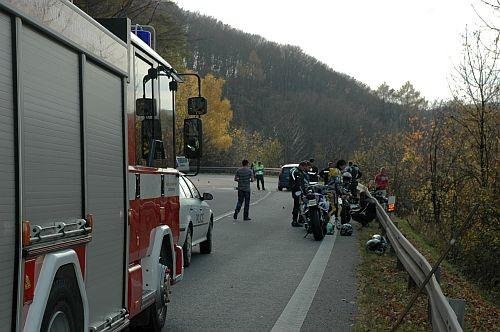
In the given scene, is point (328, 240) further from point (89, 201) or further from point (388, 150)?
point (388, 150)

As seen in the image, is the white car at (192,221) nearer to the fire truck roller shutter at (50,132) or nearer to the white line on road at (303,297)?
the white line on road at (303,297)

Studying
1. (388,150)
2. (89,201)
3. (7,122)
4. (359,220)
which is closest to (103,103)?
(89,201)

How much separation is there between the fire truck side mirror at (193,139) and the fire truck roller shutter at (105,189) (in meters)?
2.02

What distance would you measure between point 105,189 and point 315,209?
1089 cm

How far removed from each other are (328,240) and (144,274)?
10068 mm

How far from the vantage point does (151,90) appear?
6.21 metres

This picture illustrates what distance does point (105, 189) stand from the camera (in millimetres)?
4695

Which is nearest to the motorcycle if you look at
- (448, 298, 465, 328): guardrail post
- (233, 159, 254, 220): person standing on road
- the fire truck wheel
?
(233, 159, 254, 220): person standing on road

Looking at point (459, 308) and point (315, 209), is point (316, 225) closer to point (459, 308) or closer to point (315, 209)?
point (315, 209)

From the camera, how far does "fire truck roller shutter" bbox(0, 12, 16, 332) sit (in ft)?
10.1

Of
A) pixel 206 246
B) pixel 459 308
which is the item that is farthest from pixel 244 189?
pixel 459 308

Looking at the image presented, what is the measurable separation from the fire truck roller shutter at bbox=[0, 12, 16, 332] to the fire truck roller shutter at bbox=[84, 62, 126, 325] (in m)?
1.14

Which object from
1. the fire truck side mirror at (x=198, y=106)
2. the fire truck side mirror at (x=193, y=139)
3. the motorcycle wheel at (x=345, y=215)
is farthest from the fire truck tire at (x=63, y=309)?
the motorcycle wheel at (x=345, y=215)

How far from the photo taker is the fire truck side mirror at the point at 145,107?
18.8 feet
